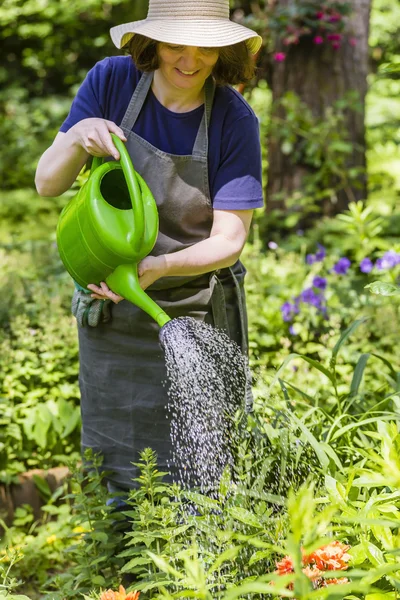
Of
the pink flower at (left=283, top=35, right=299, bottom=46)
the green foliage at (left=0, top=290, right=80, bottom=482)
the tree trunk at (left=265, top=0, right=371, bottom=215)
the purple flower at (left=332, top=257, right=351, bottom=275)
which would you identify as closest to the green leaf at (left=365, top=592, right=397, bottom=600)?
the green foliage at (left=0, top=290, right=80, bottom=482)

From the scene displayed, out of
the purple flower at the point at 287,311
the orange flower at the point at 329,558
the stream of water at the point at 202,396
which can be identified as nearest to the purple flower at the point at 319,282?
the purple flower at the point at 287,311

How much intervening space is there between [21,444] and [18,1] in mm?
7774

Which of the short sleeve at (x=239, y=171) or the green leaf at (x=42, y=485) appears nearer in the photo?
the short sleeve at (x=239, y=171)

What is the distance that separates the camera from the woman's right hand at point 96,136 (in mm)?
1779

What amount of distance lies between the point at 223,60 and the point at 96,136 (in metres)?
0.42

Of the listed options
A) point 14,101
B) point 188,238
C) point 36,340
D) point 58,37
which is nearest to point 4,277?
point 36,340

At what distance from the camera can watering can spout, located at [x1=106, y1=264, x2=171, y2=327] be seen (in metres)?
1.76

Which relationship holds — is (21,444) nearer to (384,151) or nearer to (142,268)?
(142,268)

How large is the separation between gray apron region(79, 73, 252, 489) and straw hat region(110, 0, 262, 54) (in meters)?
0.15

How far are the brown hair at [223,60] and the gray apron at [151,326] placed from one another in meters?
0.03

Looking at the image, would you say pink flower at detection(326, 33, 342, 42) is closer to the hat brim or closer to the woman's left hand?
the hat brim

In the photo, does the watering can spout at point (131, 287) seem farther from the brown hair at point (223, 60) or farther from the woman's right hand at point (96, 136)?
the brown hair at point (223, 60)

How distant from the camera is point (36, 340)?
331 centimetres

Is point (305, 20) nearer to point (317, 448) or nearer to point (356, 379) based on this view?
point (356, 379)
